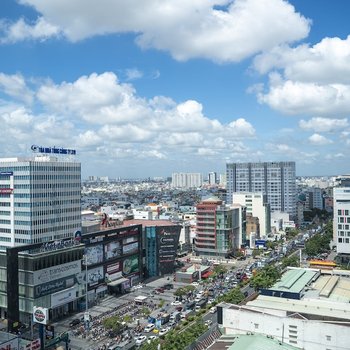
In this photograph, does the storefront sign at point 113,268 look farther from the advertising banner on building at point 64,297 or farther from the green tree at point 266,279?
the green tree at point 266,279

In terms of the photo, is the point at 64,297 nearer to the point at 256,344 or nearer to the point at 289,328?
the point at 256,344

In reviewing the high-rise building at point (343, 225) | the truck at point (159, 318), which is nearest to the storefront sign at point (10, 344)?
the truck at point (159, 318)

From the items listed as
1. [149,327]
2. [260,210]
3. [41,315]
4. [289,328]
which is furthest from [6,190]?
[260,210]

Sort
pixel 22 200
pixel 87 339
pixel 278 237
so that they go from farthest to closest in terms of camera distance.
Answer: pixel 278 237 < pixel 22 200 < pixel 87 339

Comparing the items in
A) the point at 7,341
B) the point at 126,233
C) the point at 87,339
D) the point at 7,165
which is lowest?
the point at 87,339

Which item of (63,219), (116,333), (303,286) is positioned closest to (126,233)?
(63,219)

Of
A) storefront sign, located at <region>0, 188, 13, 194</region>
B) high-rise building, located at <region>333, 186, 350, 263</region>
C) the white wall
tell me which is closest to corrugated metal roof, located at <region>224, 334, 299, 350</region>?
the white wall

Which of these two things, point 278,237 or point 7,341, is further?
point 278,237

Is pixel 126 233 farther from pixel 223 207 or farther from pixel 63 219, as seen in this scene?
pixel 223 207

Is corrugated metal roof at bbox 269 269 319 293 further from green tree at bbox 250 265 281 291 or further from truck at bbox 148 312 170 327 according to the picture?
truck at bbox 148 312 170 327
